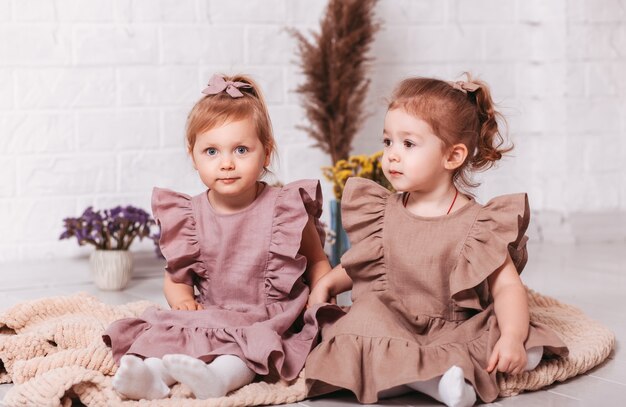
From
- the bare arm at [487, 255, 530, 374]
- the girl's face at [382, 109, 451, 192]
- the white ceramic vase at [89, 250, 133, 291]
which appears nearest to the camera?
the bare arm at [487, 255, 530, 374]

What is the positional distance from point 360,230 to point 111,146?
60.6 inches

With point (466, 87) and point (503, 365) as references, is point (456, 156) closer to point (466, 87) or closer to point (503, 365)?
point (466, 87)

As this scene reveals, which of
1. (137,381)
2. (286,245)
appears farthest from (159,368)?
(286,245)

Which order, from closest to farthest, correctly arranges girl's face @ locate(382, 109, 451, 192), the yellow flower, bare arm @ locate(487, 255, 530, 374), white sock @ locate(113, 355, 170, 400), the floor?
white sock @ locate(113, 355, 170, 400) → bare arm @ locate(487, 255, 530, 374) → girl's face @ locate(382, 109, 451, 192) → the floor → the yellow flower

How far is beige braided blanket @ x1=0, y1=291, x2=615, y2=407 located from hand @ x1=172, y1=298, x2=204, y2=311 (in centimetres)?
18

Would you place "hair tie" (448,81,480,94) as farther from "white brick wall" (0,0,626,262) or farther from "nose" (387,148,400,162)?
"white brick wall" (0,0,626,262)

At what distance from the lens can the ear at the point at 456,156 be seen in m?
2.05

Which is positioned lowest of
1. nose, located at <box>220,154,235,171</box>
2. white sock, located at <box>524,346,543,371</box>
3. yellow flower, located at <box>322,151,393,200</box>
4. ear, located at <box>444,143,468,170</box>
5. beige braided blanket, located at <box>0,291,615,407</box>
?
beige braided blanket, located at <box>0,291,615,407</box>

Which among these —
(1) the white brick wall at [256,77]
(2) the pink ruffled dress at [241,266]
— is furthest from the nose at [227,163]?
(1) the white brick wall at [256,77]

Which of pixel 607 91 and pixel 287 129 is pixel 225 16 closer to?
pixel 287 129

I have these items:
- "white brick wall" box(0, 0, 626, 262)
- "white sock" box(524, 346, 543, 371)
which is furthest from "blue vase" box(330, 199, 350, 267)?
"white sock" box(524, 346, 543, 371)

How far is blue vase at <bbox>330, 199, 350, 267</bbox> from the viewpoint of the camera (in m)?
3.33

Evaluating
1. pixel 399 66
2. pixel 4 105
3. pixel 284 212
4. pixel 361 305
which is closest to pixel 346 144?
pixel 399 66

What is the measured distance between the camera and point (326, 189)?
378cm
